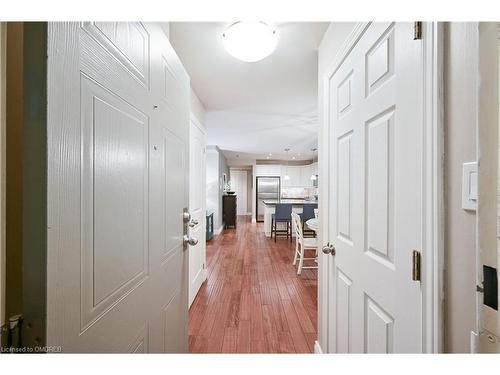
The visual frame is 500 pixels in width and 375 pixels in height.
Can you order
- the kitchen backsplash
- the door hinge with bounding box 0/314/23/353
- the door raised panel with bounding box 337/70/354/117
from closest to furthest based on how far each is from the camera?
1. the door hinge with bounding box 0/314/23/353
2. the door raised panel with bounding box 337/70/354/117
3. the kitchen backsplash

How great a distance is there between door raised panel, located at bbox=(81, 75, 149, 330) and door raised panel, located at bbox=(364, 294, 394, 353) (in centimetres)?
95

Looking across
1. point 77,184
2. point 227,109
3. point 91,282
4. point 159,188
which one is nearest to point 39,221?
point 77,184

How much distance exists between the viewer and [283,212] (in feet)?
18.1

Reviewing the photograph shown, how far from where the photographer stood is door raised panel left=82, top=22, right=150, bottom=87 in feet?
2.10

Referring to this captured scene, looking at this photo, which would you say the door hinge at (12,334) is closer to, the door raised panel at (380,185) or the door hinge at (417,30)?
the door raised panel at (380,185)

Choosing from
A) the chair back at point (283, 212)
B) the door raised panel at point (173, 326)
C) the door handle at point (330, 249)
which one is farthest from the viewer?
the chair back at point (283, 212)

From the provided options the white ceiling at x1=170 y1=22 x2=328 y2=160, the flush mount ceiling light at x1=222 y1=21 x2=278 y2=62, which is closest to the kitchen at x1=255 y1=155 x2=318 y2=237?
the white ceiling at x1=170 y1=22 x2=328 y2=160

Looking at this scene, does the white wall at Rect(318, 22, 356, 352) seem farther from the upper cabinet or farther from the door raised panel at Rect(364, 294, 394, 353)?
the upper cabinet

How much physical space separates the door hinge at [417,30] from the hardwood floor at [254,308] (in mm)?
1983

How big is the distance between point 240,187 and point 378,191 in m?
9.86

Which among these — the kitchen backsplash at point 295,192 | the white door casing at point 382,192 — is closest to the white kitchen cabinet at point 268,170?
the kitchen backsplash at point 295,192

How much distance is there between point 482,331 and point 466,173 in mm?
367

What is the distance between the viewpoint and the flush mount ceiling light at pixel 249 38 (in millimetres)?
1444
